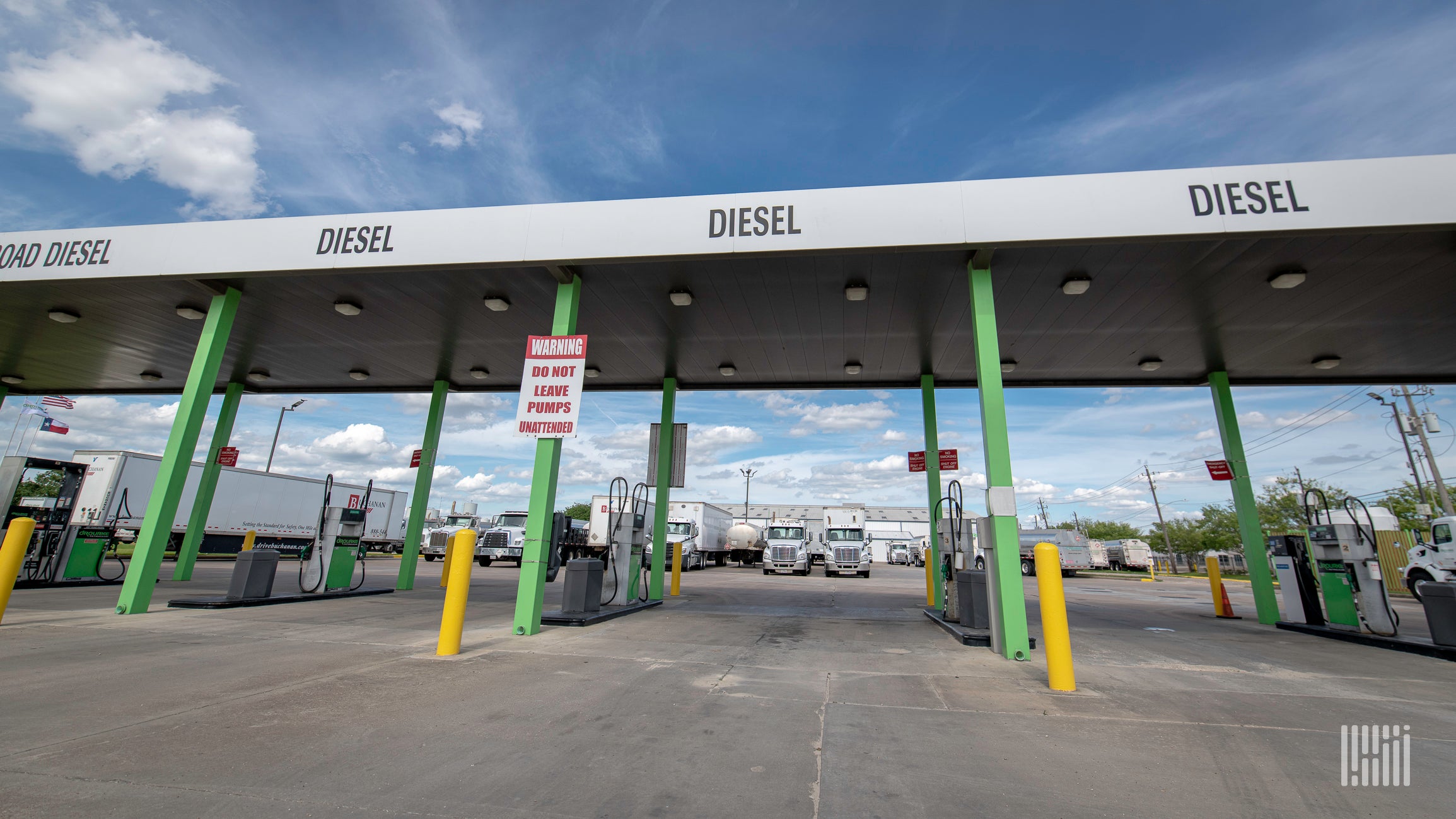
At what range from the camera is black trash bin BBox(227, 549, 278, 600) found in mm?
9195

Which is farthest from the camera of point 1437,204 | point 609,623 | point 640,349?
point 640,349

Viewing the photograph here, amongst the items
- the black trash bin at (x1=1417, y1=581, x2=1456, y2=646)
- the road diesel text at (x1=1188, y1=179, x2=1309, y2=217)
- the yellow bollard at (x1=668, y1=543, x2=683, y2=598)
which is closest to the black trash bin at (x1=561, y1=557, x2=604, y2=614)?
the yellow bollard at (x1=668, y1=543, x2=683, y2=598)

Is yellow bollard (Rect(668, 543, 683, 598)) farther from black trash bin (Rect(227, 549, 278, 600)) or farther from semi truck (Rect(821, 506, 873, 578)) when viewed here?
semi truck (Rect(821, 506, 873, 578))

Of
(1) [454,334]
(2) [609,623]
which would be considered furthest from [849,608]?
(1) [454,334]

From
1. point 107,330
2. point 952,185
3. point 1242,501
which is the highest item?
point 952,185

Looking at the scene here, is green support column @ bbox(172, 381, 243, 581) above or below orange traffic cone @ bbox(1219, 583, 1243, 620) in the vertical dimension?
above

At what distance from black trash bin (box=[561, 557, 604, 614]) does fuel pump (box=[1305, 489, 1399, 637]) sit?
10.4m

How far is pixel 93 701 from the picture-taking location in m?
3.94

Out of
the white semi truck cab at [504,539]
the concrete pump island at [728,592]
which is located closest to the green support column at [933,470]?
the concrete pump island at [728,592]

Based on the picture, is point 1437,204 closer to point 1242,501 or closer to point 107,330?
point 1242,501

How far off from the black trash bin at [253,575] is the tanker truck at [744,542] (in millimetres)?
27111

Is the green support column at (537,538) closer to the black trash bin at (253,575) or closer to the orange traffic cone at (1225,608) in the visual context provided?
the black trash bin at (253,575)

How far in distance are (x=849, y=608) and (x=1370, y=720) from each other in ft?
25.4

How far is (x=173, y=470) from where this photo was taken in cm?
802
